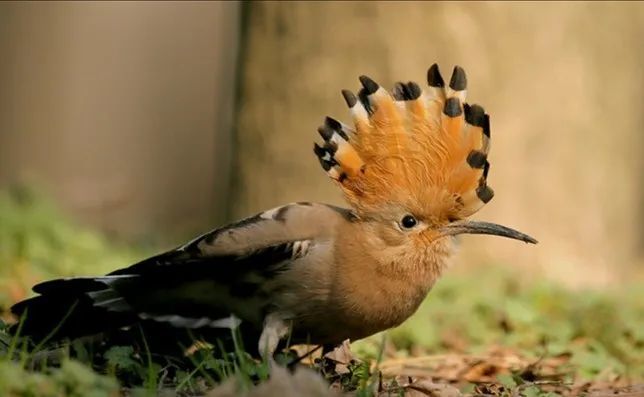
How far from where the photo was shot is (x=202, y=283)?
449 cm

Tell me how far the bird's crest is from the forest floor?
1.79 ft

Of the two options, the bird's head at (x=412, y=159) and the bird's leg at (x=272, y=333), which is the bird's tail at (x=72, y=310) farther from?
the bird's head at (x=412, y=159)

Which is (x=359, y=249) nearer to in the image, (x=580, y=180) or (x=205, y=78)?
(x=580, y=180)

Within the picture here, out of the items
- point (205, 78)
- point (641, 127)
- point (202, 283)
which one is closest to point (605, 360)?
point (202, 283)

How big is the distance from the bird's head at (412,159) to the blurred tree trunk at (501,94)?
286 centimetres

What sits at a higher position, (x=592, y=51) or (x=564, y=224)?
(x=592, y=51)

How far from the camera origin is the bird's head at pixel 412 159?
173 inches

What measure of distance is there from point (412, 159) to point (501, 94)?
3139mm

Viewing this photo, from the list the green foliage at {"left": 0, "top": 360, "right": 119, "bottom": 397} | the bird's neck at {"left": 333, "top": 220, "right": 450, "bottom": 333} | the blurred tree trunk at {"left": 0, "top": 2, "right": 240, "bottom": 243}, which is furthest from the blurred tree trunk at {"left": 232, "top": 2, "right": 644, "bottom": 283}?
the blurred tree trunk at {"left": 0, "top": 2, "right": 240, "bottom": 243}

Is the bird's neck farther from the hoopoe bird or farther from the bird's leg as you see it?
the bird's leg

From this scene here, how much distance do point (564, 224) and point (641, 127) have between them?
4.73 ft

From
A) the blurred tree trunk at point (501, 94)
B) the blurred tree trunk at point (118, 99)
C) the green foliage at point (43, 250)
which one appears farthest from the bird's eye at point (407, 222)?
the blurred tree trunk at point (118, 99)

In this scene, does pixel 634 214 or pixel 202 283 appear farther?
pixel 634 214

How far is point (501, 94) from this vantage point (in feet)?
24.3
